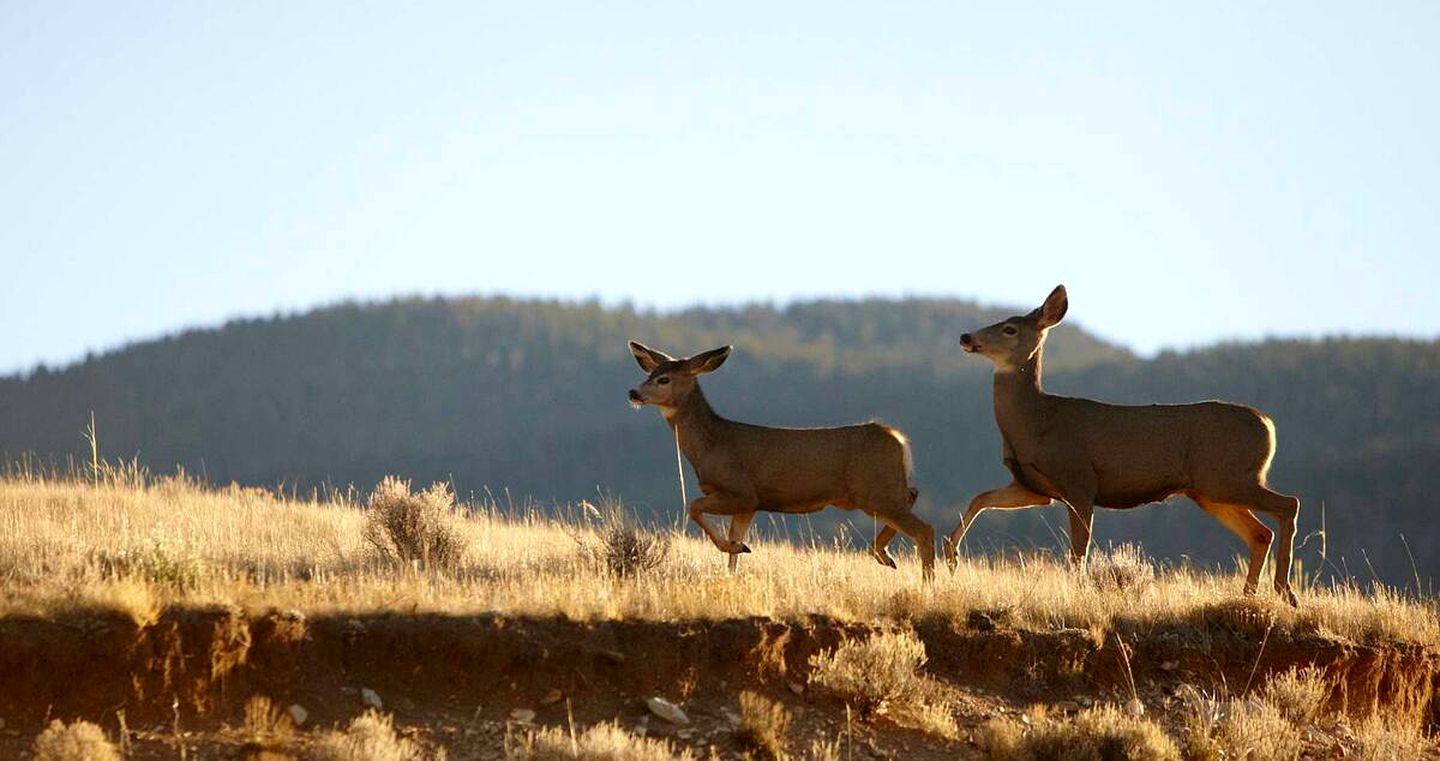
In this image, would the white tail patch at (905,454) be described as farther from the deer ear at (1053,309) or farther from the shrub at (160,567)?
the shrub at (160,567)

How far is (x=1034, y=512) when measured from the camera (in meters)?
91.4

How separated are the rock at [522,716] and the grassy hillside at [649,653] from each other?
0.04 meters

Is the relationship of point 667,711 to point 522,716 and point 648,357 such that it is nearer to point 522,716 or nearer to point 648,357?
point 522,716

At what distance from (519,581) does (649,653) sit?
185 cm

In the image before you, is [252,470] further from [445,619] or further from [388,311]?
[445,619]

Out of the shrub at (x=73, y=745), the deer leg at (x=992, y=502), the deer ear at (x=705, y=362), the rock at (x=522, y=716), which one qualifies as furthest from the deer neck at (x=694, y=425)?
the shrub at (x=73, y=745)

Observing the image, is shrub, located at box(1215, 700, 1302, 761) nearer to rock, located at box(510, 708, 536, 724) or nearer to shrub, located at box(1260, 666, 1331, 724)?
shrub, located at box(1260, 666, 1331, 724)

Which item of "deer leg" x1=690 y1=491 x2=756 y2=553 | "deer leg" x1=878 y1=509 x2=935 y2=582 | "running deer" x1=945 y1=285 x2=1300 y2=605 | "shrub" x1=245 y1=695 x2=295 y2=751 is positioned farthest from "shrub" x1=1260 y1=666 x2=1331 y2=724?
"shrub" x1=245 y1=695 x2=295 y2=751

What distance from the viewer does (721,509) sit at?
15641 mm

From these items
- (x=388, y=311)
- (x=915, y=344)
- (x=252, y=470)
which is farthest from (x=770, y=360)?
(x=252, y=470)

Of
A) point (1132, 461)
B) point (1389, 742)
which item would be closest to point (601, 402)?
point (1132, 461)

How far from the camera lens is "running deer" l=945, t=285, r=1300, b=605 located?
15914 millimetres

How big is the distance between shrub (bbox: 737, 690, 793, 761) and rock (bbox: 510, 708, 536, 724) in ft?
4.23

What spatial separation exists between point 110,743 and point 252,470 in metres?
98.2
